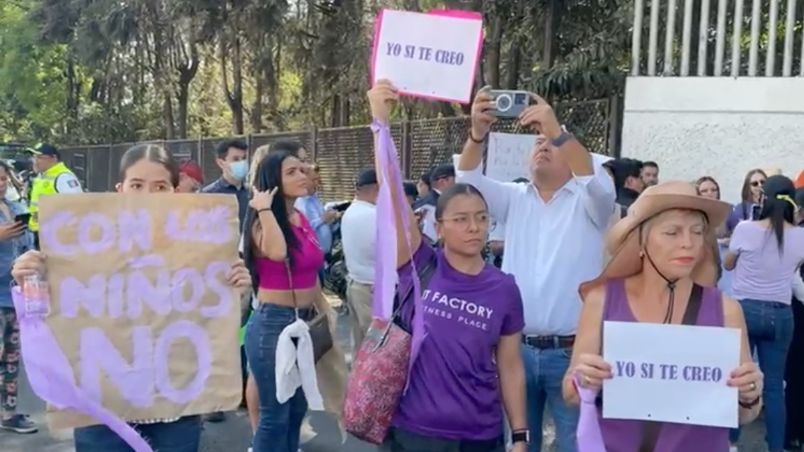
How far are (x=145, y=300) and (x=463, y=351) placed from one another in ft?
3.75

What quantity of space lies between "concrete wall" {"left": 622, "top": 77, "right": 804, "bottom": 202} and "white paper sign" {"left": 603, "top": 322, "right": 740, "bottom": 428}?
26.8 ft

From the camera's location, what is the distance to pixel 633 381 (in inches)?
104

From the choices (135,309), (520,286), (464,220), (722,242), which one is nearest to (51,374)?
(135,309)

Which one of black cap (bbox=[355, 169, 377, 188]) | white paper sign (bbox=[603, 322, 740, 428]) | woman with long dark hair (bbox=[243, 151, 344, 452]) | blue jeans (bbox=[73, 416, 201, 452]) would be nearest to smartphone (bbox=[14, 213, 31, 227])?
woman with long dark hair (bbox=[243, 151, 344, 452])

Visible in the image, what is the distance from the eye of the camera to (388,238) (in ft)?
11.5


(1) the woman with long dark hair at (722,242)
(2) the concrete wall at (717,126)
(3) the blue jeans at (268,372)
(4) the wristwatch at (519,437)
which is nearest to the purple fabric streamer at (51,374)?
(4) the wristwatch at (519,437)

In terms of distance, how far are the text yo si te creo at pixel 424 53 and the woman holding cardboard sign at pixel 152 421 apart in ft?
3.11

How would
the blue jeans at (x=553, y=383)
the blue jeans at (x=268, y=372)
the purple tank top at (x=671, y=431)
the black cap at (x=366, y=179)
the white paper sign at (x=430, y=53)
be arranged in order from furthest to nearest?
the black cap at (x=366, y=179) < the blue jeans at (x=268, y=372) < the blue jeans at (x=553, y=383) < the white paper sign at (x=430, y=53) < the purple tank top at (x=671, y=431)

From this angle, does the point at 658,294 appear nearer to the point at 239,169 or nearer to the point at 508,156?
the point at 239,169

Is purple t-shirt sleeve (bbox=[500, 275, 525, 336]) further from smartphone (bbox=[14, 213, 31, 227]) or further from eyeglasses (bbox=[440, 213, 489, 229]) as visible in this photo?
smartphone (bbox=[14, 213, 31, 227])

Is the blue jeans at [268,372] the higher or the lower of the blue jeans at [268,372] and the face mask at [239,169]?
the lower

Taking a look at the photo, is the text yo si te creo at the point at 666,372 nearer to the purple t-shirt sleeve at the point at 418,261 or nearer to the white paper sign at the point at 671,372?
the white paper sign at the point at 671,372

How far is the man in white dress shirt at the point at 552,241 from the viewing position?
3898mm

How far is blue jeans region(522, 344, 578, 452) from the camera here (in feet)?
12.7
